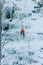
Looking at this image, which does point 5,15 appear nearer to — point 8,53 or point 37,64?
point 8,53

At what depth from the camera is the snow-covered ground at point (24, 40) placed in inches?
99.7

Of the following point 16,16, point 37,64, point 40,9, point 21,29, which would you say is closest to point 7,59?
point 37,64

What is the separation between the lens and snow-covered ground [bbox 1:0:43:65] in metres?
2.53

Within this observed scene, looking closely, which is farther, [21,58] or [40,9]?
[40,9]

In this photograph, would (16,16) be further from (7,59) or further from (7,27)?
(7,59)

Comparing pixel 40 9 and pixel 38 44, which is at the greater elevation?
pixel 40 9

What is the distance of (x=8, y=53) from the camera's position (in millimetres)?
2619

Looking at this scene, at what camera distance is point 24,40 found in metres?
2.83

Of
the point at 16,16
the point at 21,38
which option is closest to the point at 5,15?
the point at 16,16

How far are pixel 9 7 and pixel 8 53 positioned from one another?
0.80 metres

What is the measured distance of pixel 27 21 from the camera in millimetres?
3141

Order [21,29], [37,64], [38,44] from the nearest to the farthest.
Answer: [37,64] < [38,44] < [21,29]

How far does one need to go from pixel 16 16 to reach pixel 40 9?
12.6 inches

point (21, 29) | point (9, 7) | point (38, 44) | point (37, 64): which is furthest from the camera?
point (9, 7)
